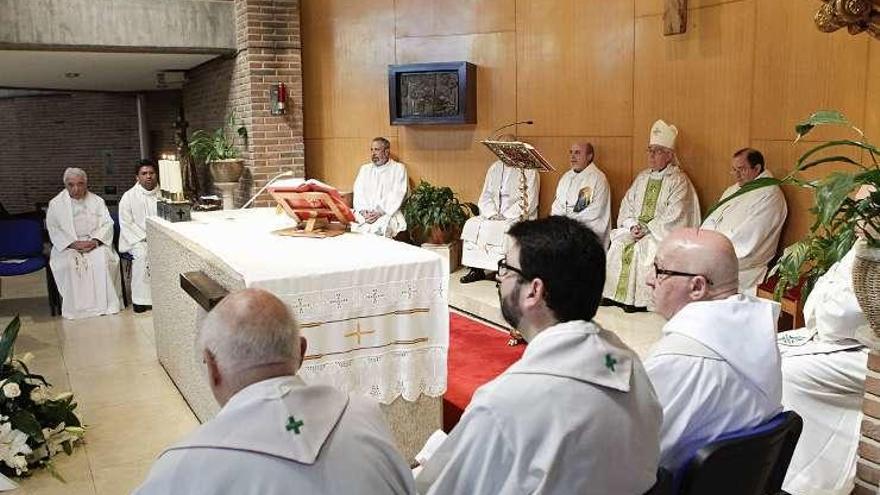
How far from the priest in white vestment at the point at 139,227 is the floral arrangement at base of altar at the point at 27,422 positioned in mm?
2885

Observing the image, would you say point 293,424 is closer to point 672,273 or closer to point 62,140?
point 672,273

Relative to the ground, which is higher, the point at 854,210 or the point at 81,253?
the point at 854,210

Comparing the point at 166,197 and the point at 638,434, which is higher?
the point at 166,197

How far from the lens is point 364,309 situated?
330 cm

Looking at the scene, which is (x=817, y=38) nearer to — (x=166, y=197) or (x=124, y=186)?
(x=166, y=197)

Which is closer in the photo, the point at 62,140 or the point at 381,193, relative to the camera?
the point at 381,193

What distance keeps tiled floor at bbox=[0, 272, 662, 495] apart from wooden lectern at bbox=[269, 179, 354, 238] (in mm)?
1288

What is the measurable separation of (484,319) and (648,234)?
4.81 ft

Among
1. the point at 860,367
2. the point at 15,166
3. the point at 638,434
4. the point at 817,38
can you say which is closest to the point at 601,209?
the point at 817,38

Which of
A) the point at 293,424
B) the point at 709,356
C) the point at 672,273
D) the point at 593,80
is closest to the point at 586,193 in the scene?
the point at 593,80

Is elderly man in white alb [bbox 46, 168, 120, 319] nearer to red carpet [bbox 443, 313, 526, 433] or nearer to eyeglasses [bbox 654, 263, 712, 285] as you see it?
red carpet [bbox 443, 313, 526, 433]

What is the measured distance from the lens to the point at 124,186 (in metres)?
13.6

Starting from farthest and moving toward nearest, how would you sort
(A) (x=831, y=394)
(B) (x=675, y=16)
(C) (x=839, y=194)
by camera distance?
(B) (x=675, y=16), (A) (x=831, y=394), (C) (x=839, y=194)

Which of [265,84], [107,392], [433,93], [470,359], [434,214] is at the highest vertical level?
[265,84]
